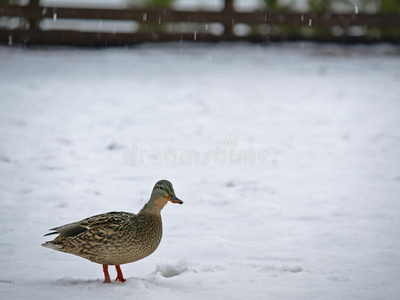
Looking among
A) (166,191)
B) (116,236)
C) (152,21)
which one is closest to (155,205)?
(166,191)

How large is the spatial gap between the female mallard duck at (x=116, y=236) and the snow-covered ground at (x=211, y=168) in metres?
0.23

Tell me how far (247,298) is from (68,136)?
15.9 feet

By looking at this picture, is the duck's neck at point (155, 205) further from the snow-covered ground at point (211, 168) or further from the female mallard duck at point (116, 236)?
the snow-covered ground at point (211, 168)

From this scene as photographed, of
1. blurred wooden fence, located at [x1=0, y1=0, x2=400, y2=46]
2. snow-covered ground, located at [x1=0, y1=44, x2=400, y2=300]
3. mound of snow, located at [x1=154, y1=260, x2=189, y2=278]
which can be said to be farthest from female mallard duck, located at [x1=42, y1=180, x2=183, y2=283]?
blurred wooden fence, located at [x1=0, y1=0, x2=400, y2=46]

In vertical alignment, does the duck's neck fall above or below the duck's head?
below

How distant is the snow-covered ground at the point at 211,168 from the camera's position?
3.98m

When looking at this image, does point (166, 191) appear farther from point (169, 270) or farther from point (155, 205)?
point (169, 270)

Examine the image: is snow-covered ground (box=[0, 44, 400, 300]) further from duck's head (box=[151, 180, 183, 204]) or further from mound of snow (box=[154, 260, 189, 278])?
duck's head (box=[151, 180, 183, 204])

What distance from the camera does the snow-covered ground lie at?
3.98 metres

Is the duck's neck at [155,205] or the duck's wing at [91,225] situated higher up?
the duck's neck at [155,205]

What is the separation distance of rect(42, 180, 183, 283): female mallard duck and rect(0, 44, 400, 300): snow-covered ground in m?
0.23

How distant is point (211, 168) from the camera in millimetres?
6898

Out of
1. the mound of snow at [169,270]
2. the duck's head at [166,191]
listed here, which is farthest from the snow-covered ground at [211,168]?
the duck's head at [166,191]

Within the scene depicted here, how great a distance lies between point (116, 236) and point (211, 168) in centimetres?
352
